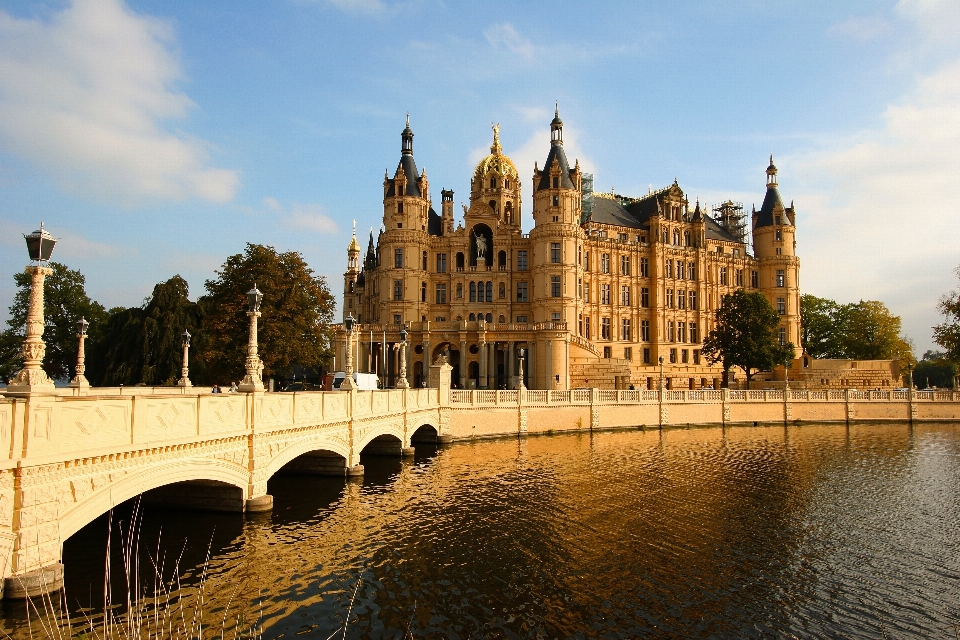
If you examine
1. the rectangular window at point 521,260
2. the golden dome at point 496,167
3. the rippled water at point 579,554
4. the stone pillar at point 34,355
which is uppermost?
the golden dome at point 496,167

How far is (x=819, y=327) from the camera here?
9525cm

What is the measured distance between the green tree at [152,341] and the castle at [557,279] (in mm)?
14288

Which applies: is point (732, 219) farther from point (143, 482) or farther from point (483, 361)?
point (143, 482)

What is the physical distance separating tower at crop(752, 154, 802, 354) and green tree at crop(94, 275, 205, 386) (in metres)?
70.8

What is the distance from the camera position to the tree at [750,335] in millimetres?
67562

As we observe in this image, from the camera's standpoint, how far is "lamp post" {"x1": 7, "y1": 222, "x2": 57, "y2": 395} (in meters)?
11.4

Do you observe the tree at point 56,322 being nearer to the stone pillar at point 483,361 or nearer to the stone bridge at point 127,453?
the stone pillar at point 483,361

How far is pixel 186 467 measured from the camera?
615 inches

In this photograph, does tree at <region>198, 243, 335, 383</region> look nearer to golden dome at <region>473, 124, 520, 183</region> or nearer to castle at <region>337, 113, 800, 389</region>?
castle at <region>337, 113, 800, 389</region>

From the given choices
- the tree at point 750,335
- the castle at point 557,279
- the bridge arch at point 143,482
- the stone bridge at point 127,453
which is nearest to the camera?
the stone bridge at point 127,453

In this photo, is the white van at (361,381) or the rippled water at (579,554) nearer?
the rippled water at (579,554)

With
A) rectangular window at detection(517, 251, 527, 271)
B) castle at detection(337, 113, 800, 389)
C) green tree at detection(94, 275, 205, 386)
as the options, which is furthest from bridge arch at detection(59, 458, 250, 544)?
rectangular window at detection(517, 251, 527, 271)

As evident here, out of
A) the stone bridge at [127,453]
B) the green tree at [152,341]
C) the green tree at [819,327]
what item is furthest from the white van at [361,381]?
the green tree at [819,327]

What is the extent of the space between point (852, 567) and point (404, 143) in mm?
64973
